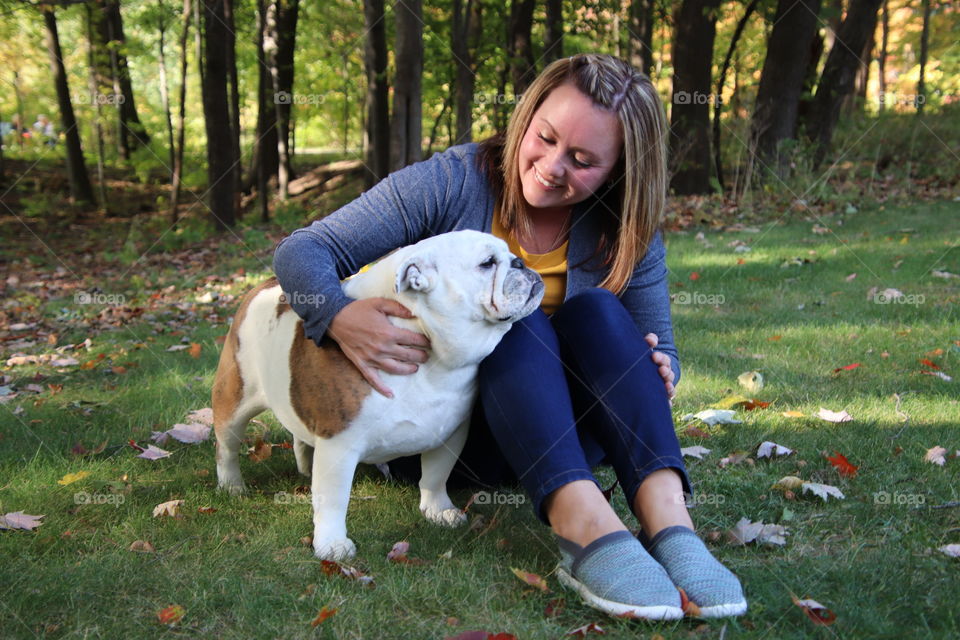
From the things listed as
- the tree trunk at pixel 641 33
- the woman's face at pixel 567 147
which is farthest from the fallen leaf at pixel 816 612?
the tree trunk at pixel 641 33

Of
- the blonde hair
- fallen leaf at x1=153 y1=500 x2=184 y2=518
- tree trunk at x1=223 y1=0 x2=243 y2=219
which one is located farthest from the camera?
tree trunk at x1=223 y1=0 x2=243 y2=219

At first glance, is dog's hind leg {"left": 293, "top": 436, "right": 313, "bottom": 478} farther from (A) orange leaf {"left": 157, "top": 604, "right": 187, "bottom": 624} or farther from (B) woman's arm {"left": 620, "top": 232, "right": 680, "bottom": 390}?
(B) woman's arm {"left": 620, "top": 232, "right": 680, "bottom": 390}

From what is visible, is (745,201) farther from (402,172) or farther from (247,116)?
(247,116)

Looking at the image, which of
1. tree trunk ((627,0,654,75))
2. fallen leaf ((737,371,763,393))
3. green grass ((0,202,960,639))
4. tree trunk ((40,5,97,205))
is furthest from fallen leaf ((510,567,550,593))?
tree trunk ((40,5,97,205))

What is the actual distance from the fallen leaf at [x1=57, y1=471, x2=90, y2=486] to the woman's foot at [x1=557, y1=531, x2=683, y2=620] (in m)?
1.89

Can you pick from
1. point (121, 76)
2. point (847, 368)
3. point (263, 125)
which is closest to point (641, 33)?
point (263, 125)

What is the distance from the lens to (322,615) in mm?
1972

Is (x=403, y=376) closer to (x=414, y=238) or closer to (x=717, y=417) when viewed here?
(x=414, y=238)

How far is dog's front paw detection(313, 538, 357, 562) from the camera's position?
231cm

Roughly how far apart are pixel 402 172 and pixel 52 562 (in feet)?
5.05

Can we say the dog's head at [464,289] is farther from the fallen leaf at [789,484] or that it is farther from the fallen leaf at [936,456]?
the fallen leaf at [936,456]

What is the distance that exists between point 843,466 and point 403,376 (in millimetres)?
1690

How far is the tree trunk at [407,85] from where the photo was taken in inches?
303

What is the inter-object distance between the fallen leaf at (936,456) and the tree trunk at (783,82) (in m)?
7.85
